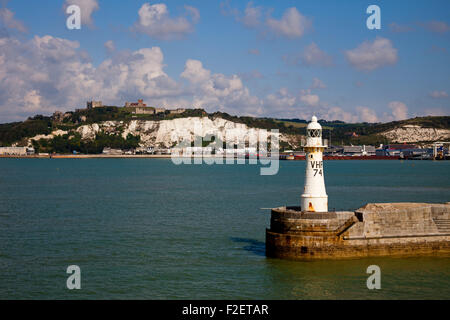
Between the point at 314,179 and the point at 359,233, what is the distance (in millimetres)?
3106

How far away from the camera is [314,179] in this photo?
79.9 ft

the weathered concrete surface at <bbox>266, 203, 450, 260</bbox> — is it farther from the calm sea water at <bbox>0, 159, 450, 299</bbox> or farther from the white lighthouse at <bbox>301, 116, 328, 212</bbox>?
the white lighthouse at <bbox>301, 116, 328, 212</bbox>

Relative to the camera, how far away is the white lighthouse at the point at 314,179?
79.4 ft

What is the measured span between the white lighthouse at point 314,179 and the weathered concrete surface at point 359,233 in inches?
28.1

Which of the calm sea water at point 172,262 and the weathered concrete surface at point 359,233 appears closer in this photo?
the calm sea water at point 172,262

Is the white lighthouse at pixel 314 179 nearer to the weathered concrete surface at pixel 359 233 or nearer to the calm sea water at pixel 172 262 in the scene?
the weathered concrete surface at pixel 359 233

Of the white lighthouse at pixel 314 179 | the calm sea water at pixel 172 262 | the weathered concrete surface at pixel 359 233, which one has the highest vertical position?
the white lighthouse at pixel 314 179

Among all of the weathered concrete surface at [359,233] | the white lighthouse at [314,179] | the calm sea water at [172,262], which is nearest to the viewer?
the calm sea water at [172,262]

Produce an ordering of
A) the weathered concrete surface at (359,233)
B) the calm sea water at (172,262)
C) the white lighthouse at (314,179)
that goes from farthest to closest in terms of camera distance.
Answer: the white lighthouse at (314,179) < the weathered concrete surface at (359,233) < the calm sea water at (172,262)

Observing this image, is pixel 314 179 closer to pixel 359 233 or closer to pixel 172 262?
pixel 359 233

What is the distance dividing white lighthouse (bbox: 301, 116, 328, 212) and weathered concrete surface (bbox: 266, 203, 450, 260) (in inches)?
28.1

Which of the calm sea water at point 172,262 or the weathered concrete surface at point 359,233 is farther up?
the weathered concrete surface at point 359,233

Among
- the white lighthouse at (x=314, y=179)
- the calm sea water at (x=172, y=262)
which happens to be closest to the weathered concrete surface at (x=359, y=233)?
the calm sea water at (x=172, y=262)

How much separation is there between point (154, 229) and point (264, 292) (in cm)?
1514
